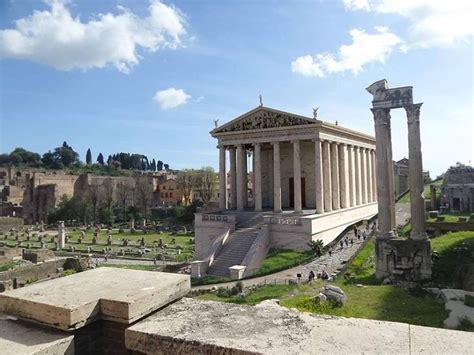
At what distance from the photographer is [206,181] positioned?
64.2 metres

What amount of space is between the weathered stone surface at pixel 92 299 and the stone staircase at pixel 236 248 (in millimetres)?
20088

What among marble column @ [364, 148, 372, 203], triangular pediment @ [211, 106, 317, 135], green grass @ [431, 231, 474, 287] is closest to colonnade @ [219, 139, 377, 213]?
marble column @ [364, 148, 372, 203]

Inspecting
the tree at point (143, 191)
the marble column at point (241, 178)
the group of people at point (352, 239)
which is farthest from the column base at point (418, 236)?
the tree at point (143, 191)

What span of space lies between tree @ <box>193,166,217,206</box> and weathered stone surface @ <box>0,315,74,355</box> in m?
60.2

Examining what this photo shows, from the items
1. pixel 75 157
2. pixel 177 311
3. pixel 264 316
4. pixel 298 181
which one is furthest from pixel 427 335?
pixel 75 157

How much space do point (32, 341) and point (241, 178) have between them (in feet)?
101

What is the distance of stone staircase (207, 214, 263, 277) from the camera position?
2403cm

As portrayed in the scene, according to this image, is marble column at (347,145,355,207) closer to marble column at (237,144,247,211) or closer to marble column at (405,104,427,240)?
marble column at (237,144,247,211)

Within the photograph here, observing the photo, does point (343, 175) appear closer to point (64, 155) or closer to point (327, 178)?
point (327, 178)

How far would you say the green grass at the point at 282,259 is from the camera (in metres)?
23.4

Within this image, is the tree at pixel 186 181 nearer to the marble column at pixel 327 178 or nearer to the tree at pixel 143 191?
the tree at pixel 143 191

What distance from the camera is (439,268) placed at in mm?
17500

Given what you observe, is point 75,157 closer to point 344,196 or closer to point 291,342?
point 344,196

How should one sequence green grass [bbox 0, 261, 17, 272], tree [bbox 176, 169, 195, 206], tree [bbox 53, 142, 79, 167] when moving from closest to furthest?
green grass [bbox 0, 261, 17, 272], tree [bbox 176, 169, 195, 206], tree [bbox 53, 142, 79, 167]
